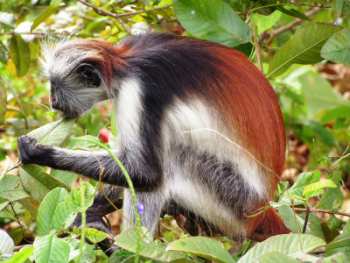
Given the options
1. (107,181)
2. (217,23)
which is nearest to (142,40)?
(217,23)

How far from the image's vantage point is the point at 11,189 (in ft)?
14.1

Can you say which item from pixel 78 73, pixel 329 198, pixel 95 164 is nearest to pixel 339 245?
pixel 329 198

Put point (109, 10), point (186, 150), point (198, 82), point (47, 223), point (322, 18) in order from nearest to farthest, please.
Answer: point (47, 223) < point (198, 82) < point (186, 150) < point (109, 10) < point (322, 18)

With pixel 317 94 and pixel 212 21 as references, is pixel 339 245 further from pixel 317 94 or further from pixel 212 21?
pixel 317 94

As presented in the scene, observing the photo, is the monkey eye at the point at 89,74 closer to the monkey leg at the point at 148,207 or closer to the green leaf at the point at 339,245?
the monkey leg at the point at 148,207

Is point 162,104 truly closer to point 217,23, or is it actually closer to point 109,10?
point 217,23

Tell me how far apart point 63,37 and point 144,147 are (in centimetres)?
104

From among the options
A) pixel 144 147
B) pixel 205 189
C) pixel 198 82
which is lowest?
pixel 205 189

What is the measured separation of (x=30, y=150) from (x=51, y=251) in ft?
4.71

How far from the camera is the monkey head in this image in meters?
4.73

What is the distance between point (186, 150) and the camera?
4.95 metres

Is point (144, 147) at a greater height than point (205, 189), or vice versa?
point (144, 147)

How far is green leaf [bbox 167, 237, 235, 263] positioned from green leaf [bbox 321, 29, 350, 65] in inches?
59.9

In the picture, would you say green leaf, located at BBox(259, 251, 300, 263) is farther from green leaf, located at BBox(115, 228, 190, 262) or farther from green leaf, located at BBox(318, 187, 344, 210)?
green leaf, located at BBox(318, 187, 344, 210)
